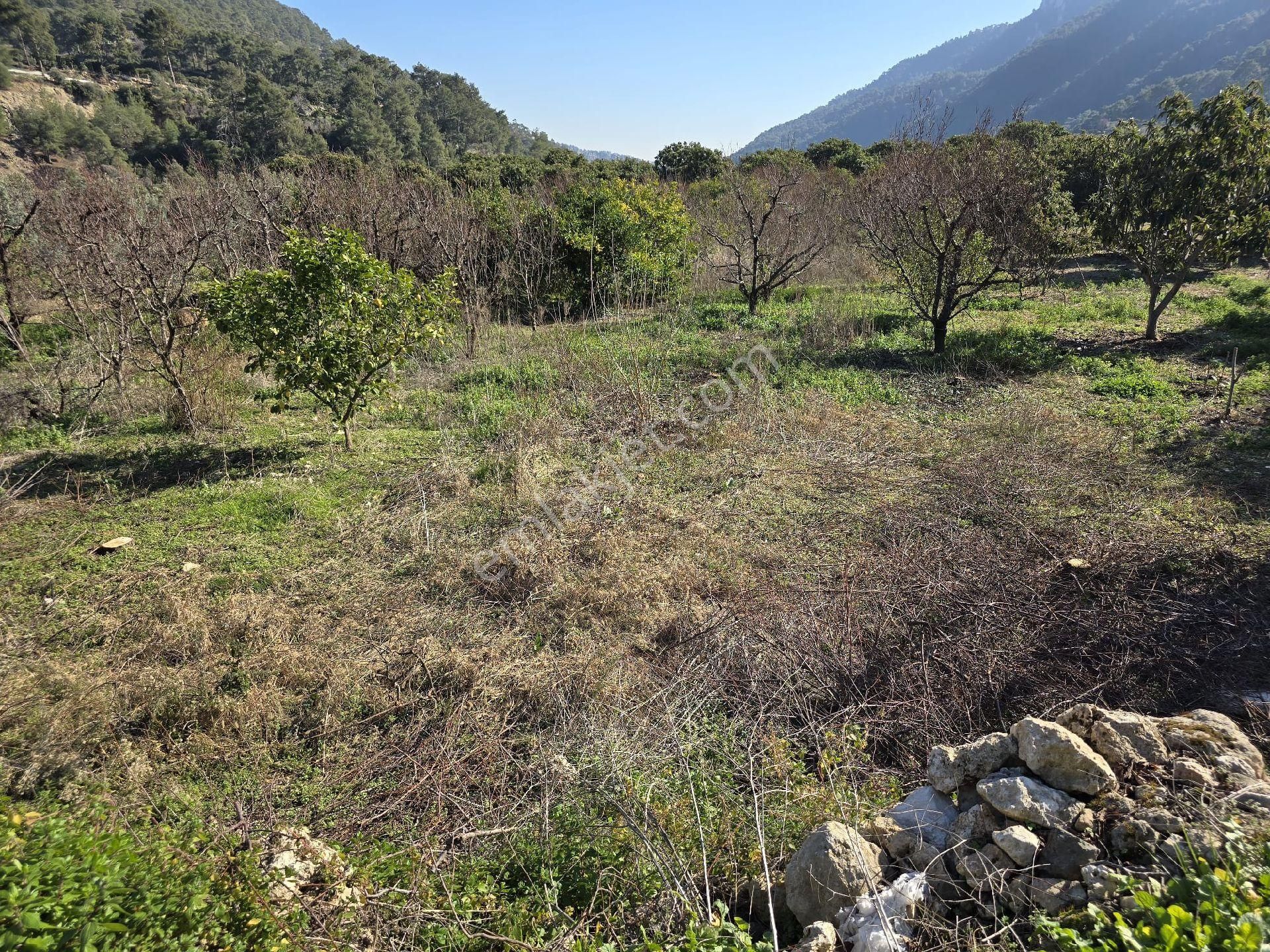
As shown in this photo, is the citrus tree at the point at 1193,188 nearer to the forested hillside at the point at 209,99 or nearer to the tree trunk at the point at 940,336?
the tree trunk at the point at 940,336

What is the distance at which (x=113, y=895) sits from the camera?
1294 mm

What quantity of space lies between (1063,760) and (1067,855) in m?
0.33

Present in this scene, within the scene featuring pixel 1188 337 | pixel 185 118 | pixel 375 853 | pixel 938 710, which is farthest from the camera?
pixel 185 118

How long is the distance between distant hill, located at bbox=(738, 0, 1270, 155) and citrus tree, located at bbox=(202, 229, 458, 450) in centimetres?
5656

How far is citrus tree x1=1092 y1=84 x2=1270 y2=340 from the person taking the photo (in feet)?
26.6

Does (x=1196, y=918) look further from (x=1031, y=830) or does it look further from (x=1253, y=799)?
(x=1253, y=799)

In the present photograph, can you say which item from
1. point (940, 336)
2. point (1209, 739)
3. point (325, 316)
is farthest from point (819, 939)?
point (940, 336)

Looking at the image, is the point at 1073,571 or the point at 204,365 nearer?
the point at 1073,571

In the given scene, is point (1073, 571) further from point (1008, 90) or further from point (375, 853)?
point (1008, 90)

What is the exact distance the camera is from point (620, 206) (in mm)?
11570

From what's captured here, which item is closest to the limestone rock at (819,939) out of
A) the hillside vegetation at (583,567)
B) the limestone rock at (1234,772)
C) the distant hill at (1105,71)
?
the hillside vegetation at (583,567)

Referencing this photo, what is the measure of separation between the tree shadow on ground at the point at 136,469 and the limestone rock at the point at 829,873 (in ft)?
17.8

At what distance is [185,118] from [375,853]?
4103 centimetres

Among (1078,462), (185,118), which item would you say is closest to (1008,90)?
(185,118)
